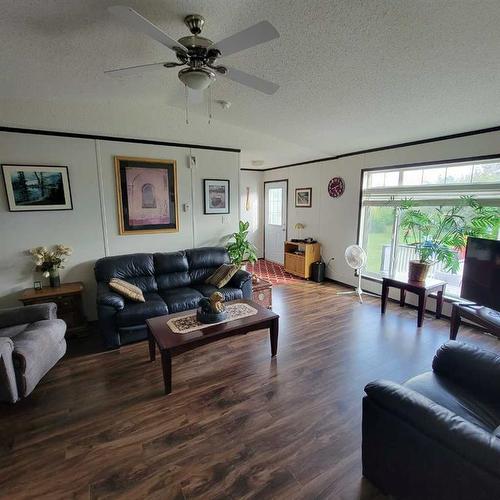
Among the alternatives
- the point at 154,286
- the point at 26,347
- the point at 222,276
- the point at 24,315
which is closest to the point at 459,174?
the point at 222,276

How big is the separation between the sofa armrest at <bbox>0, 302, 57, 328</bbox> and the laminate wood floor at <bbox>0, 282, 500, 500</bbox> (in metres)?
0.53

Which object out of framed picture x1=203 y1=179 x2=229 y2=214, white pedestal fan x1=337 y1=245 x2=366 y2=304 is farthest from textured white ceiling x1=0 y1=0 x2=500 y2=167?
white pedestal fan x1=337 y1=245 x2=366 y2=304

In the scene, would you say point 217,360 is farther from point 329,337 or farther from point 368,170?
point 368,170

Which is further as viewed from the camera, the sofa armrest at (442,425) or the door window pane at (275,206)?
the door window pane at (275,206)

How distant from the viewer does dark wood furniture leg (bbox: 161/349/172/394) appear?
233 centimetres

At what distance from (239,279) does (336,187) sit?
2806 mm

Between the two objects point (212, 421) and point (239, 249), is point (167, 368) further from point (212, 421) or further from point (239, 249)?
point (239, 249)

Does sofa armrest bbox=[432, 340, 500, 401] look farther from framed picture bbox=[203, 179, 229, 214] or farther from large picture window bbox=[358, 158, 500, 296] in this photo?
framed picture bbox=[203, 179, 229, 214]

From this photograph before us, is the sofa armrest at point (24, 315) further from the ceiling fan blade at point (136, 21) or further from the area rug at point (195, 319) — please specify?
the ceiling fan blade at point (136, 21)

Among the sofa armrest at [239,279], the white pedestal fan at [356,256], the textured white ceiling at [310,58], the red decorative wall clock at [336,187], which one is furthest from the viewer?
the red decorative wall clock at [336,187]

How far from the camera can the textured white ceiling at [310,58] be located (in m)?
1.79

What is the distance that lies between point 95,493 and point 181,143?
159 inches

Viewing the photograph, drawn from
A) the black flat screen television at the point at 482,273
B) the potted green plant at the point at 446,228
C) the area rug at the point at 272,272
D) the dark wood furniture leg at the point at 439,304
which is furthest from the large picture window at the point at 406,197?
the area rug at the point at 272,272

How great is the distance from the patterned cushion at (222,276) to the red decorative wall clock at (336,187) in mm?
2657
